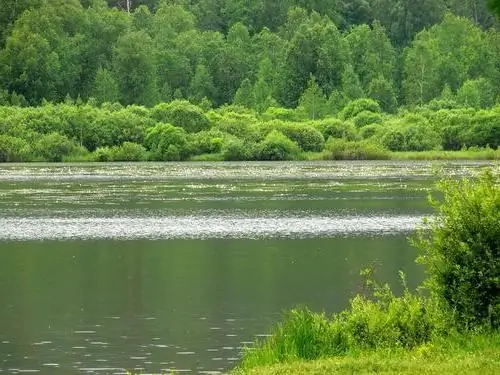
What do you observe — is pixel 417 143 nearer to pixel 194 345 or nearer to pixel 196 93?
pixel 196 93

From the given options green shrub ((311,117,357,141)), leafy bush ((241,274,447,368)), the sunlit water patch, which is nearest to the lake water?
the sunlit water patch

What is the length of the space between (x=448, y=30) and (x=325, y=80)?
728 inches

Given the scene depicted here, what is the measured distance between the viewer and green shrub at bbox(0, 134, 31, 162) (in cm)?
12406

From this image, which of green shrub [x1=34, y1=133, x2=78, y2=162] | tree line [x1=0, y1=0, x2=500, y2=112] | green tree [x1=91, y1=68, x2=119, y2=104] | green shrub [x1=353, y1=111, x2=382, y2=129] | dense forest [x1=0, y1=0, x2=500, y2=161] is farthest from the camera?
tree line [x1=0, y1=0, x2=500, y2=112]

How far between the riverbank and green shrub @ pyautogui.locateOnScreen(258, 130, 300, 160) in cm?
10407

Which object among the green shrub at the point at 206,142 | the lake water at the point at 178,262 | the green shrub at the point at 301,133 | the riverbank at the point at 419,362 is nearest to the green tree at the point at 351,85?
the green shrub at the point at 301,133

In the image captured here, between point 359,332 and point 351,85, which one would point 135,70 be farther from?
point 359,332

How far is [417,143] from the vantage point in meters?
125

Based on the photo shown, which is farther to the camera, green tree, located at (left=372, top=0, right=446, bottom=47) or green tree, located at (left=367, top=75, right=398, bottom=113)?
green tree, located at (left=372, top=0, right=446, bottom=47)

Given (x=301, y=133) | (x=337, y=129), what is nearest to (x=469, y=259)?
(x=301, y=133)

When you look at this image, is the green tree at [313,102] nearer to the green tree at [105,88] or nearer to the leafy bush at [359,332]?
the green tree at [105,88]

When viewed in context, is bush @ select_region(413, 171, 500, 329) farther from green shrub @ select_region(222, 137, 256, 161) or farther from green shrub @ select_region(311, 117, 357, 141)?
green shrub @ select_region(311, 117, 357, 141)

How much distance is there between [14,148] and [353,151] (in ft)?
118

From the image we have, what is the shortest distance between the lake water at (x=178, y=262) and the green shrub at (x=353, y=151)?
38.7m
